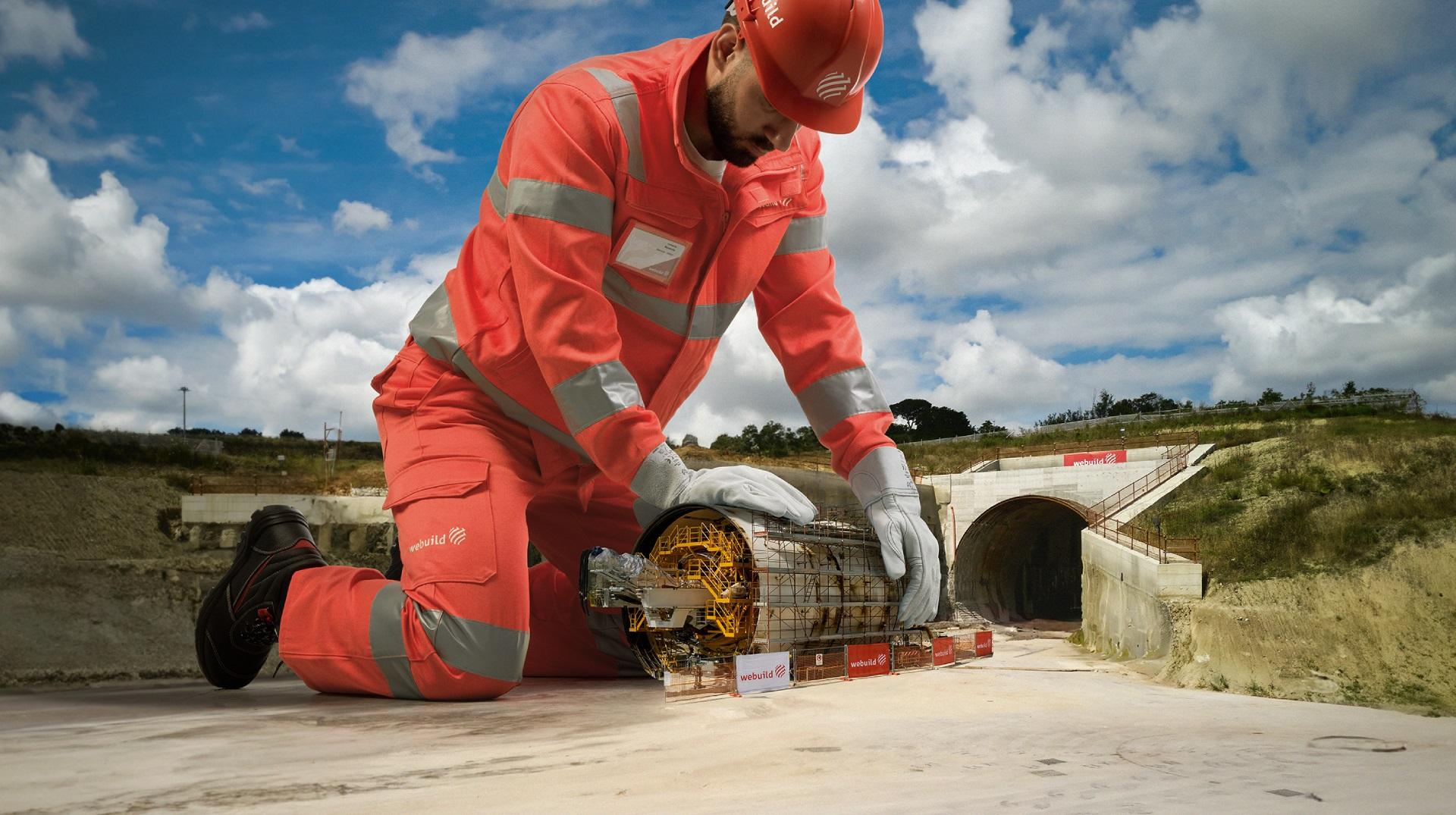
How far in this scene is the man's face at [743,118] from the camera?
13.3 ft

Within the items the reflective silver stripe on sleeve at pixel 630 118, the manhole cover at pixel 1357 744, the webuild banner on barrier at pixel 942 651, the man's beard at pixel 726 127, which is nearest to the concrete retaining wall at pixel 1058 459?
the webuild banner on barrier at pixel 942 651

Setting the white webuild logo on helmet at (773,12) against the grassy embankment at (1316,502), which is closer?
the white webuild logo on helmet at (773,12)

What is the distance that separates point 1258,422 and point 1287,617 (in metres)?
17.8

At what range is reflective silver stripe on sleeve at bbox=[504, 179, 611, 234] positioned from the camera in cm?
404

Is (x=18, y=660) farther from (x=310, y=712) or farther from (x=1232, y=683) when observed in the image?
(x=1232, y=683)

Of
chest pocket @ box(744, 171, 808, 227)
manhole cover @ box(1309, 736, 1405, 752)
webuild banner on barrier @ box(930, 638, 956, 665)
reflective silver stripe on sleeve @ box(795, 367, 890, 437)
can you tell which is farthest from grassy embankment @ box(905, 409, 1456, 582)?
chest pocket @ box(744, 171, 808, 227)

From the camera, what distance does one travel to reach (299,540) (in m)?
4.95

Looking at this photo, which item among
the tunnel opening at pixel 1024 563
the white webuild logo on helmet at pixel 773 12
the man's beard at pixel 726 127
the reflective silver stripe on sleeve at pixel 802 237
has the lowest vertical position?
the tunnel opening at pixel 1024 563

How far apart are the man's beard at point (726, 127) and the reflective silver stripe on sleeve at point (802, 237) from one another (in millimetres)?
986

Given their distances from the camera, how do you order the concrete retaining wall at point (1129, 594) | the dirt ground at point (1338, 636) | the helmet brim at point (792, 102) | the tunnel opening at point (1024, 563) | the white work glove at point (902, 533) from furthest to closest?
the tunnel opening at point (1024, 563)
the concrete retaining wall at point (1129, 594)
the dirt ground at point (1338, 636)
the white work glove at point (902, 533)
the helmet brim at point (792, 102)

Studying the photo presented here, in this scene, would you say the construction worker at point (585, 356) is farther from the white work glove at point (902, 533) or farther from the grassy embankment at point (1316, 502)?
the grassy embankment at point (1316, 502)

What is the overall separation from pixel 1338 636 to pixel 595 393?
509 cm

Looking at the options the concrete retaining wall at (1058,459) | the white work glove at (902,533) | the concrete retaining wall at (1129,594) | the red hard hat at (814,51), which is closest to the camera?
the red hard hat at (814,51)

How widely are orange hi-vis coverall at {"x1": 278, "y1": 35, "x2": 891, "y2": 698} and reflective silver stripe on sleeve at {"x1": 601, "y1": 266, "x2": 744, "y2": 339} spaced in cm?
1
